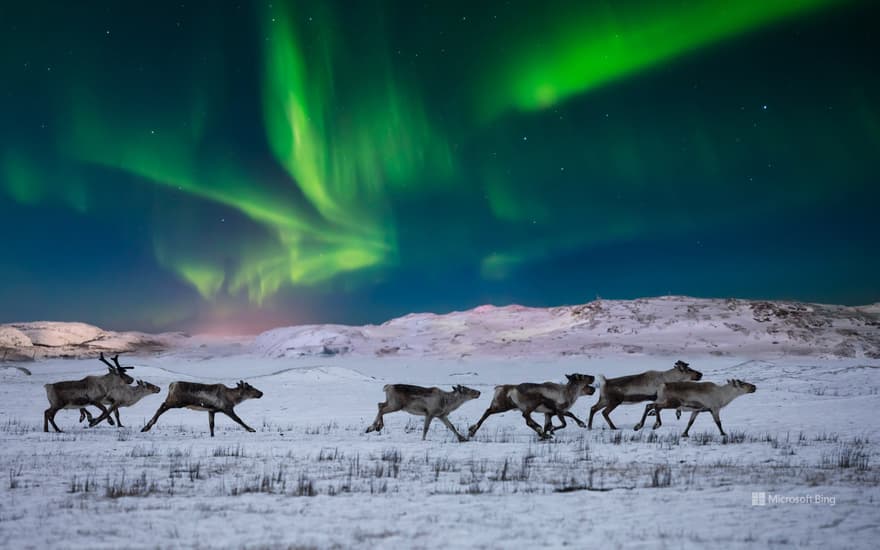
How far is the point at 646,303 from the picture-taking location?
11712 cm

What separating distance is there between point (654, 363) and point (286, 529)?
74507 mm

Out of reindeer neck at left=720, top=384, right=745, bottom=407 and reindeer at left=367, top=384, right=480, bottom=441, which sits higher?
reindeer neck at left=720, top=384, right=745, bottom=407

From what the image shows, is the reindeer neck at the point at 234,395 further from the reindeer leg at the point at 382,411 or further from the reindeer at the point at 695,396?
the reindeer at the point at 695,396

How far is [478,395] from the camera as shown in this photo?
19.0 m

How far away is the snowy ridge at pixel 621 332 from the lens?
301ft

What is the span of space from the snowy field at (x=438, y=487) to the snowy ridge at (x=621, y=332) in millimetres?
73774

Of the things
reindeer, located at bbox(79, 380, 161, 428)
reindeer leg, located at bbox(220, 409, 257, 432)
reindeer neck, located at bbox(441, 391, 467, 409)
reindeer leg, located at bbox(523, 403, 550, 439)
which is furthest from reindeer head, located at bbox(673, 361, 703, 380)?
reindeer, located at bbox(79, 380, 161, 428)

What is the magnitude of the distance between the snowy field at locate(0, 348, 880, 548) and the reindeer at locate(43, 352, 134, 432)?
3.21 ft

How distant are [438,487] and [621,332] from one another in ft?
316

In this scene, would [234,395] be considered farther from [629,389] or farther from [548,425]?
[629,389]

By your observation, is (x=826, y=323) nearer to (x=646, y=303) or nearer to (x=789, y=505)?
(x=646, y=303)

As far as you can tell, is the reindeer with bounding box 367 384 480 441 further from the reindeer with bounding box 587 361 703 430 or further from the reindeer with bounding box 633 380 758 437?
the reindeer with bounding box 633 380 758 437

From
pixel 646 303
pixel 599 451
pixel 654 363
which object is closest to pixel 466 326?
pixel 646 303

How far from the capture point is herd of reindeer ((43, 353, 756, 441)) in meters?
18.4
